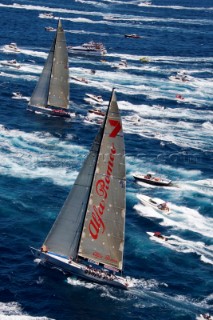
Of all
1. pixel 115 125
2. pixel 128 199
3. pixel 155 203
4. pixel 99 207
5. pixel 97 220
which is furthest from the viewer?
pixel 128 199

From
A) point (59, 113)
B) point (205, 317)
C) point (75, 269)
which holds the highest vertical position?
point (59, 113)

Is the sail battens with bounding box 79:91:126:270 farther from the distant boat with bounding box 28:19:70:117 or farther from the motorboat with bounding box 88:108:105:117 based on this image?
the motorboat with bounding box 88:108:105:117

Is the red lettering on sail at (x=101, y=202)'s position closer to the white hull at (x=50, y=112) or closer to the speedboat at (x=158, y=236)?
the speedboat at (x=158, y=236)

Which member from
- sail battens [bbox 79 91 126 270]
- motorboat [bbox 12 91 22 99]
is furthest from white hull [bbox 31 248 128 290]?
motorboat [bbox 12 91 22 99]

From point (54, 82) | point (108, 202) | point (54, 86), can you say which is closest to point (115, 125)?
point (108, 202)

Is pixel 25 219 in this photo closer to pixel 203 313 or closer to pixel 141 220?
pixel 141 220

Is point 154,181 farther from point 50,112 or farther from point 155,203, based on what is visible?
point 50,112
